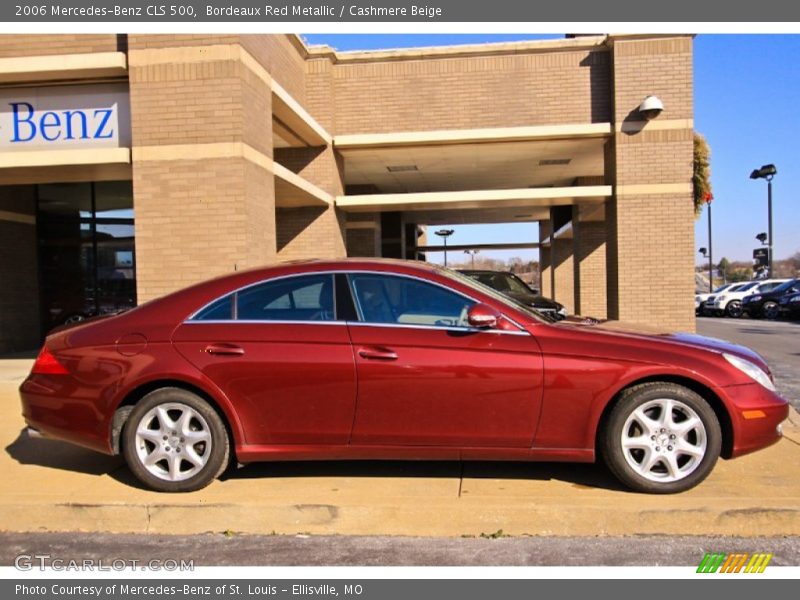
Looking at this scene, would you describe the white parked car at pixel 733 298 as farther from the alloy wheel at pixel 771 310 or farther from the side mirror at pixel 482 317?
the side mirror at pixel 482 317

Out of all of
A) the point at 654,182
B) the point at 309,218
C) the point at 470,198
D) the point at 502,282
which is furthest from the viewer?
the point at 502,282

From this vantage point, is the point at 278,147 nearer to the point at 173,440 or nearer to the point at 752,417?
the point at 173,440

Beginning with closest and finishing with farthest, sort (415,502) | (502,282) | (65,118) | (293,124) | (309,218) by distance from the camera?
(415,502) < (65,118) < (293,124) < (309,218) < (502,282)

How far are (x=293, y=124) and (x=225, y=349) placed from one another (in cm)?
723

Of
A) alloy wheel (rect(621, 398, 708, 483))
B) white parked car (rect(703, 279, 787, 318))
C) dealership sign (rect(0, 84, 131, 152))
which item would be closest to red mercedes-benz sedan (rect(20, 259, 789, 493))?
alloy wheel (rect(621, 398, 708, 483))

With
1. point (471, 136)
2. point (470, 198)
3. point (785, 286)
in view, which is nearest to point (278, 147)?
point (471, 136)

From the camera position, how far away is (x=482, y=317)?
3938 millimetres

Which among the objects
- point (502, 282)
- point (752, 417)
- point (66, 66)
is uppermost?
point (66, 66)

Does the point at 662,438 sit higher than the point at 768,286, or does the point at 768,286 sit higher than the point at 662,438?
the point at 768,286

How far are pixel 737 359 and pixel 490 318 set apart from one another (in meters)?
1.67

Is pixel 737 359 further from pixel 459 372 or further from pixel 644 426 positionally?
pixel 459 372

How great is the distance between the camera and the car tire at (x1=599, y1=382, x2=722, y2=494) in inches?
154

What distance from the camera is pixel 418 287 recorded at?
422 cm

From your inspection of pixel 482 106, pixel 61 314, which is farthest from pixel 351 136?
pixel 61 314
